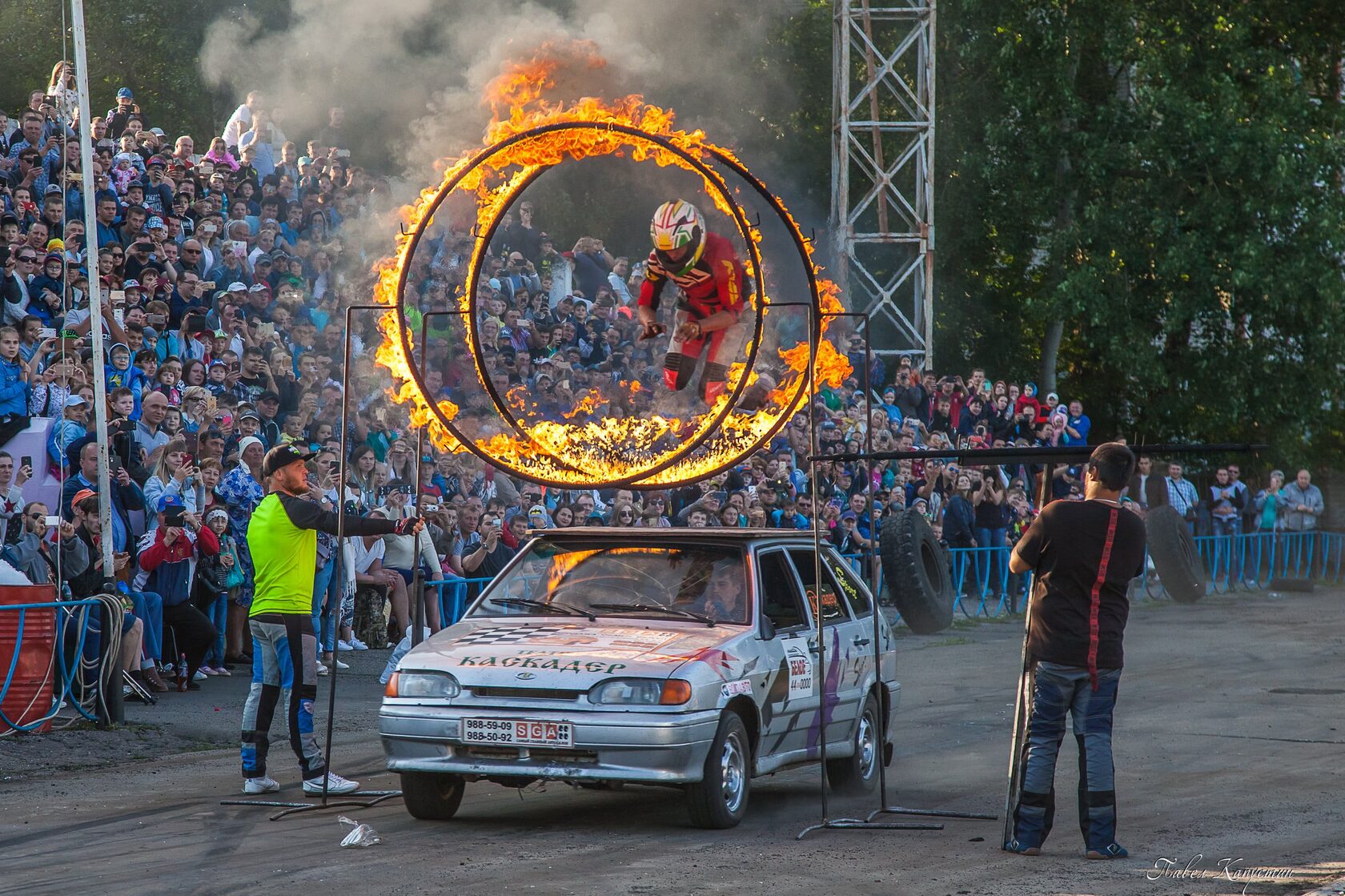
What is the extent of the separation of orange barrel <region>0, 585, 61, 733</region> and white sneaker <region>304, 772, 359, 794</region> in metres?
2.90

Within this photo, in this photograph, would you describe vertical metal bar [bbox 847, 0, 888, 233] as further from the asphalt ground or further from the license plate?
the license plate

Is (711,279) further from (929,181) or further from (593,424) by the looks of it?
(929,181)

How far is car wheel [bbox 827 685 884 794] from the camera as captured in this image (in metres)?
10.1

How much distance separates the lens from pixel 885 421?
1991 centimetres

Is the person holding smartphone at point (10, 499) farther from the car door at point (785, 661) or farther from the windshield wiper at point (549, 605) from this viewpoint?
the car door at point (785, 661)

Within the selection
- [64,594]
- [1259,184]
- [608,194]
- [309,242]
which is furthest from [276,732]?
[1259,184]

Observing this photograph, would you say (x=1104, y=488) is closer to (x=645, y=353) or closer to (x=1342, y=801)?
(x=1342, y=801)

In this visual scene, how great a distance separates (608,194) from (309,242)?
19.0 ft

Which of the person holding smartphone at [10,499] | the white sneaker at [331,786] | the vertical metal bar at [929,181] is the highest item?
the vertical metal bar at [929,181]

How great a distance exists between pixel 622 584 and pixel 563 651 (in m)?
0.93

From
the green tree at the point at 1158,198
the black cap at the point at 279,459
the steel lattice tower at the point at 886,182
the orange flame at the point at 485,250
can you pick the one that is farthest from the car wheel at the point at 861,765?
the green tree at the point at 1158,198

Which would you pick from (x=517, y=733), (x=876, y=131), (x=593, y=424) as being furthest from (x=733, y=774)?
(x=876, y=131)

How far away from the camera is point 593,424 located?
34.5 feet

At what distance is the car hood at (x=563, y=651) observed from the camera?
8414 mm
